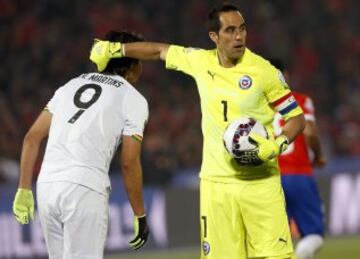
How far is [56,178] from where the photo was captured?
6.30 meters

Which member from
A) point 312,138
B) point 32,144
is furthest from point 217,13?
point 312,138

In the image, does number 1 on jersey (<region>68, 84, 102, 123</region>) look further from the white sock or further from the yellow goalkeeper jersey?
the white sock

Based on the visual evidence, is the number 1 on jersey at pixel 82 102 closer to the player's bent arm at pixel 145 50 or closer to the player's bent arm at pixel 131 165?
the player's bent arm at pixel 131 165

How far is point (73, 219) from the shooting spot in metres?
6.21

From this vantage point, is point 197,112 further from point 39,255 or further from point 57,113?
point 57,113

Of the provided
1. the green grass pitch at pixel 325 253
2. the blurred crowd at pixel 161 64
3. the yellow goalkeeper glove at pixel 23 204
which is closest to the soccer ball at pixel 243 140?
the yellow goalkeeper glove at pixel 23 204

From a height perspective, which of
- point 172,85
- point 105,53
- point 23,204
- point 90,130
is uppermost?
point 172,85

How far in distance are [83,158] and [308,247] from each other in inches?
133

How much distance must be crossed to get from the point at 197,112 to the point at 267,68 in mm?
8928

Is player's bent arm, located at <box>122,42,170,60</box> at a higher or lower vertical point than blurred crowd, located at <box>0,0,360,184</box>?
lower

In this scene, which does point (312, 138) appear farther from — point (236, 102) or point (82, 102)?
point (82, 102)

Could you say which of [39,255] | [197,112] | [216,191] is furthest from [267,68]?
[197,112]

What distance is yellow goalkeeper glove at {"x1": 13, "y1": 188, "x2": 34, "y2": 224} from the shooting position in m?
6.64

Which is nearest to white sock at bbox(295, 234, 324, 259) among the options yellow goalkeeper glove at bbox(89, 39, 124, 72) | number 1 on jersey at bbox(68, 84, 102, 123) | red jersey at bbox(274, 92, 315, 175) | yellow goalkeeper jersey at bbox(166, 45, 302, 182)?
red jersey at bbox(274, 92, 315, 175)
